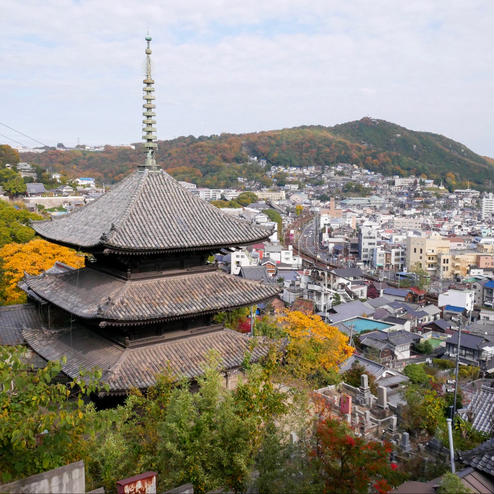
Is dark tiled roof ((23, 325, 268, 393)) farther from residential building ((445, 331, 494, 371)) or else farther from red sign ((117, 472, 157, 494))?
residential building ((445, 331, 494, 371))

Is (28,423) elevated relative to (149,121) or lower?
lower

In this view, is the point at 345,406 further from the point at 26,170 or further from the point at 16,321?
the point at 26,170

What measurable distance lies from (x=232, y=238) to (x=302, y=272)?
222 feet

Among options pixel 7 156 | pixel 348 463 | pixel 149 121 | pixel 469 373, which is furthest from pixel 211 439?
pixel 7 156

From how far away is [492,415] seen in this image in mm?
18703

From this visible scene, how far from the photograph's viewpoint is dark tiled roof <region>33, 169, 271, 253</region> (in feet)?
54.0

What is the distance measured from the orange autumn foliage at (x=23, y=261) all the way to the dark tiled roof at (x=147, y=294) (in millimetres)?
19992

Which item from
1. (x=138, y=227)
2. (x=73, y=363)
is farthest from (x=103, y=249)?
(x=73, y=363)

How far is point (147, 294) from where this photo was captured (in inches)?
661

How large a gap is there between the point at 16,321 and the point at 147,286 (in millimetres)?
14406

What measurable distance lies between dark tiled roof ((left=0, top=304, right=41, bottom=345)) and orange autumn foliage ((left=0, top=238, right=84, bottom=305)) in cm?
883

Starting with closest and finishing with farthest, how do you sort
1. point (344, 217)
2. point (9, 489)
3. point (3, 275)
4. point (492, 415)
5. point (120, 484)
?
1. point (9, 489)
2. point (120, 484)
3. point (492, 415)
4. point (3, 275)
5. point (344, 217)

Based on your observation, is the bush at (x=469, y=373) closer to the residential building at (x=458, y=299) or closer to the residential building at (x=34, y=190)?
the residential building at (x=458, y=299)

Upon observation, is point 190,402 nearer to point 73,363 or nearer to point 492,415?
point 73,363
